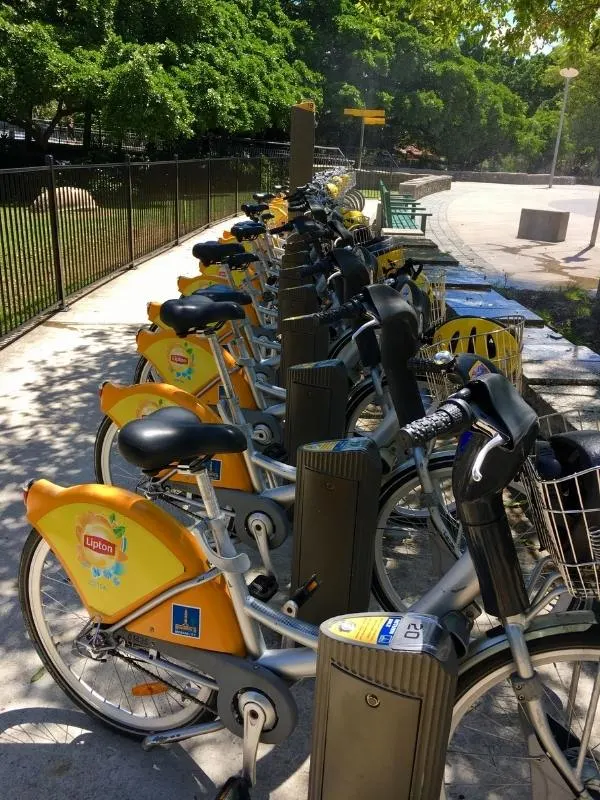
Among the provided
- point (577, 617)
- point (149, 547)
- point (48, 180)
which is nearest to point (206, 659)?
point (149, 547)

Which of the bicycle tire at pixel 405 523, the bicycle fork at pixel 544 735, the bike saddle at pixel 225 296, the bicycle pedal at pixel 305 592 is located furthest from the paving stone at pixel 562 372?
the bicycle fork at pixel 544 735

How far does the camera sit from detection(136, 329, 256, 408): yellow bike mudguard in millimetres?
4012

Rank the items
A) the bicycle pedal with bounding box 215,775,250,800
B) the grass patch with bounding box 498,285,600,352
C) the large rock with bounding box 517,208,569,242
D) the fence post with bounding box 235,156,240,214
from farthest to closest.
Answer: the fence post with bounding box 235,156,240,214, the large rock with bounding box 517,208,569,242, the grass patch with bounding box 498,285,600,352, the bicycle pedal with bounding box 215,775,250,800

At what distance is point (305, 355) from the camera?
13.5ft

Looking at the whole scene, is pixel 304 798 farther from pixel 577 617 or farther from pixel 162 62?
pixel 162 62

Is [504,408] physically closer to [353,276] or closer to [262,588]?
[262,588]

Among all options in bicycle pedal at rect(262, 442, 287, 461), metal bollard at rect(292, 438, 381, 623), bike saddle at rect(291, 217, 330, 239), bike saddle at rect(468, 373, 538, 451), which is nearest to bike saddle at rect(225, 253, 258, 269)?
bike saddle at rect(291, 217, 330, 239)

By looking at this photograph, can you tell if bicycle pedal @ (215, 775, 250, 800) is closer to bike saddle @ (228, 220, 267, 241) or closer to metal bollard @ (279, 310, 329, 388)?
metal bollard @ (279, 310, 329, 388)

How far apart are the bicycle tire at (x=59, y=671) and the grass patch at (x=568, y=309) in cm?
544

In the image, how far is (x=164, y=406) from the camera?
10.3 ft

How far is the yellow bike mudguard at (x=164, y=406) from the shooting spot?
123 inches

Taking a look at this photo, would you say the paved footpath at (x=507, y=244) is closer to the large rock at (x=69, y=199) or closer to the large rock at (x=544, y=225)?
the large rock at (x=544, y=225)

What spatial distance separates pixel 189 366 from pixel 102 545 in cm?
196

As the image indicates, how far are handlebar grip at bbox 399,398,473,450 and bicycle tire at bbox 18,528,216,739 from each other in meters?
1.35
